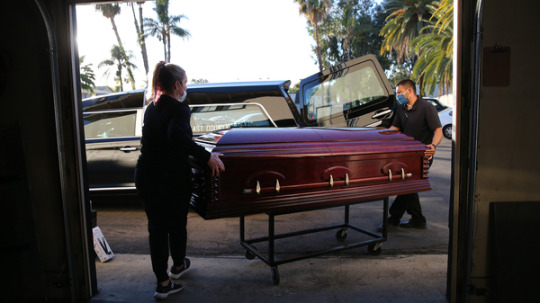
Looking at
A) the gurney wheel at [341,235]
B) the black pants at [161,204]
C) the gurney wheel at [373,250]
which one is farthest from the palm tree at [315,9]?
the black pants at [161,204]

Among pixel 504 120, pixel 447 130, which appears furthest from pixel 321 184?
pixel 447 130

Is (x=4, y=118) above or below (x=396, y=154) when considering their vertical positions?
above

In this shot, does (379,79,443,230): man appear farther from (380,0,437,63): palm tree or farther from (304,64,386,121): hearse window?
(380,0,437,63): palm tree

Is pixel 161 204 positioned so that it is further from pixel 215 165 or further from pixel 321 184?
pixel 321 184

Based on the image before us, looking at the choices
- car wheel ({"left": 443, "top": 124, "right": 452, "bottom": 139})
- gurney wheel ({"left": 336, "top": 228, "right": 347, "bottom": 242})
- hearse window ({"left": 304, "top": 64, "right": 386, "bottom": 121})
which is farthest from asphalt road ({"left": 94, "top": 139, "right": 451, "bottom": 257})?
car wheel ({"left": 443, "top": 124, "right": 452, "bottom": 139})

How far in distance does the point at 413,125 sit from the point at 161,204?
291 cm

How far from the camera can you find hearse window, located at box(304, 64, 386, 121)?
5.21m

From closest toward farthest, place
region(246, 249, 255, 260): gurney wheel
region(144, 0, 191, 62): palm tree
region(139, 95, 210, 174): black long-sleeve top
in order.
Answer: region(139, 95, 210, 174): black long-sleeve top
region(246, 249, 255, 260): gurney wheel
region(144, 0, 191, 62): palm tree

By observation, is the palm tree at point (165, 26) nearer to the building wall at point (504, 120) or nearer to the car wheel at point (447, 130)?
the car wheel at point (447, 130)

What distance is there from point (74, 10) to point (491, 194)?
3066 millimetres

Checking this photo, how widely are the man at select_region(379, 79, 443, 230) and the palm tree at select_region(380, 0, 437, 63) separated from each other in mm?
19778

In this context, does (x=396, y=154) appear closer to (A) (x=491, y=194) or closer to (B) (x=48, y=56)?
(A) (x=491, y=194)

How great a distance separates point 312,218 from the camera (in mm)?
4938

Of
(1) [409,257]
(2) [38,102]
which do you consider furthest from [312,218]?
(2) [38,102]
